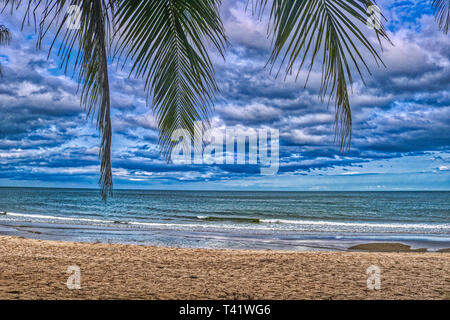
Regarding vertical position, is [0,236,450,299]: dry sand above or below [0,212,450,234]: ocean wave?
above

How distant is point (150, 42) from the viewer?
2.38 metres

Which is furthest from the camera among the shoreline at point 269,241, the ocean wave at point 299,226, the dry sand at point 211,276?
the ocean wave at point 299,226

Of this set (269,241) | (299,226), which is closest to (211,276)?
(269,241)

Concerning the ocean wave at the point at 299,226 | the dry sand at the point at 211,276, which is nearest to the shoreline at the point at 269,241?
the ocean wave at the point at 299,226

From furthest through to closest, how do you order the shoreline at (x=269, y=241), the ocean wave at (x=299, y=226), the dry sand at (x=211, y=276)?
the ocean wave at (x=299, y=226) → the shoreline at (x=269, y=241) → the dry sand at (x=211, y=276)

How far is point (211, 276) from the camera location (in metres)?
5.88

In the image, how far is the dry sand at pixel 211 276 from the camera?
14.9ft

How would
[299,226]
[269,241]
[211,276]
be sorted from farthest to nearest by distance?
[299,226] → [269,241] → [211,276]

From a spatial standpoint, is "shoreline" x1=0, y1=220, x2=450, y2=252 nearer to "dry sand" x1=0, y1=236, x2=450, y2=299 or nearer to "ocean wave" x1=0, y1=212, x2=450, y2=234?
"ocean wave" x1=0, y1=212, x2=450, y2=234

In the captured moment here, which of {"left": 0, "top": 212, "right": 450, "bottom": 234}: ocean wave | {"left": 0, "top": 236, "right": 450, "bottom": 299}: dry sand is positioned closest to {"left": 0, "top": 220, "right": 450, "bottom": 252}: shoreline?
{"left": 0, "top": 212, "right": 450, "bottom": 234}: ocean wave

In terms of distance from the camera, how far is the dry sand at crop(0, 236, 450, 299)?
4.53 meters

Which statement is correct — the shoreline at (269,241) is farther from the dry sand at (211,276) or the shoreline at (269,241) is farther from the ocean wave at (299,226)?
the dry sand at (211,276)

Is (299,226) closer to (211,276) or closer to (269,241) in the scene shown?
(269,241)
